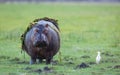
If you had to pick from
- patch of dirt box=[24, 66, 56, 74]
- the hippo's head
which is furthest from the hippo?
patch of dirt box=[24, 66, 56, 74]

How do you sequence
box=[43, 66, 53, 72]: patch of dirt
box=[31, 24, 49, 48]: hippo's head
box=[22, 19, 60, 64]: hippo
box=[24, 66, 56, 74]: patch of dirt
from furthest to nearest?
box=[22, 19, 60, 64]: hippo
box=[31, 24, 49, 48]: hippo's head
box=[43, 66, 53, 72]: patch of dirt
box=[24, 66, 56, 74]: patch of dirt

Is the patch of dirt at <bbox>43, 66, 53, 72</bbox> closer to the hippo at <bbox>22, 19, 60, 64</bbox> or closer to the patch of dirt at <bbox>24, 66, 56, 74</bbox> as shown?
the patch of dirt at <bbox>24, 66, 56, 74</bbox>

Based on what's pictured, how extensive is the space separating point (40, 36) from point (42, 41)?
167 mm

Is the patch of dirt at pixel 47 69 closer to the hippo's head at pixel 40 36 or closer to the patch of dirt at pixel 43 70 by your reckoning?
the patch of dirt at pixel 43 70

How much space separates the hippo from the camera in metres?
17.9

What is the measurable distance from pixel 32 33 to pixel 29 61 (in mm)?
1704

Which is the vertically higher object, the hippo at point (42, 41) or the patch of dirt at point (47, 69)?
the hippo at point (42, 41)

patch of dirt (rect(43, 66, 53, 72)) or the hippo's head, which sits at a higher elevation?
the hippo's head

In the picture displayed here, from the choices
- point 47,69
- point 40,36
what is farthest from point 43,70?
point 40,36

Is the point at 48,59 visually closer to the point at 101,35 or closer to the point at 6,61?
the point at 6,61

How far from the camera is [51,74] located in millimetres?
16406

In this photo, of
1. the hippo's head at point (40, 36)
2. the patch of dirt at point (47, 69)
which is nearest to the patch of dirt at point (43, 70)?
the patch of dirt at point (47, 69)

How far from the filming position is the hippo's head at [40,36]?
17781 millimetres

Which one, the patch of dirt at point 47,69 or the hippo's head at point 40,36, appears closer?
the patch of dirt at point 47,69
